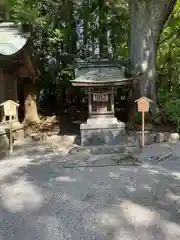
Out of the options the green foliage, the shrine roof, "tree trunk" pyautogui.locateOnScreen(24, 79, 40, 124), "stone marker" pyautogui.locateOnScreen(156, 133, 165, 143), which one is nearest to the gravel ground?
"stone marker" pyautogui.locateOnScreen(156, 133, 165, 143)

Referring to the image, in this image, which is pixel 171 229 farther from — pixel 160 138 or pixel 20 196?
pixel 160 138

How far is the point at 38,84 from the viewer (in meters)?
13.9

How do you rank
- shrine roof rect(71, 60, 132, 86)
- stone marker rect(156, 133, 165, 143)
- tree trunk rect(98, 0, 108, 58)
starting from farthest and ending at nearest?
tree trunk rect(98, 0, 108, 58) → stone marker rect(156, 133, 165, 143) → shrine roof rect(71, 60, 132, 86)

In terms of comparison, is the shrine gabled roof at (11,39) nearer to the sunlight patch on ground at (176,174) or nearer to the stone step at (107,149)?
the stone step at (107,149)

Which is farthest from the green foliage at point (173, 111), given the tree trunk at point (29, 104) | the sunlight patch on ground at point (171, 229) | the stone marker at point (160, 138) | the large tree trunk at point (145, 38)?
the sunlight patch on ground at point (171, 229)

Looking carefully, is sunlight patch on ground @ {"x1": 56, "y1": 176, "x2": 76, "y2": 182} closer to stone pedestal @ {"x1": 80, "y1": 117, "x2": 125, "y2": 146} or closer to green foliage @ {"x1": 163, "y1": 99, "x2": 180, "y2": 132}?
stone pedestal @ {"x1": 80, "y1": 117, "x2": 125, "y2": 146}

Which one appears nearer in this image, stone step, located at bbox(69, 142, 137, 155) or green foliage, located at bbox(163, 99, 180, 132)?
stone step, located at bbox(69, 142, 137, 155)

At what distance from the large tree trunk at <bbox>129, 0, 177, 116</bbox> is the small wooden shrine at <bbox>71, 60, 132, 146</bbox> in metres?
0.98

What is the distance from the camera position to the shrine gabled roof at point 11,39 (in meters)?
7.37

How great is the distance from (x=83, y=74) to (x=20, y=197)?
5.57m

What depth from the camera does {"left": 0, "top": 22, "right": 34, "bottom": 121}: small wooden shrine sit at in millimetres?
7451

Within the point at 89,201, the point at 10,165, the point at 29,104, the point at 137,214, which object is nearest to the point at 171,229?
the point at 137,214

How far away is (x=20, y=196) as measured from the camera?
413 cm

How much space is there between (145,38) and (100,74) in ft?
7.97
